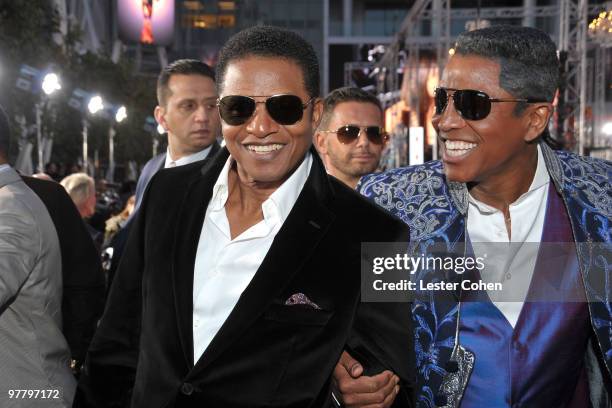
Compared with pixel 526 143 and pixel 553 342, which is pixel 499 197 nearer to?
pixel 526 143

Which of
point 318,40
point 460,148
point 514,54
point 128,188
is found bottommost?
point 128,188

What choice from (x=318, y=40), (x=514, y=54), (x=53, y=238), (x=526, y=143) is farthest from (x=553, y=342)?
(x=318, y=40)

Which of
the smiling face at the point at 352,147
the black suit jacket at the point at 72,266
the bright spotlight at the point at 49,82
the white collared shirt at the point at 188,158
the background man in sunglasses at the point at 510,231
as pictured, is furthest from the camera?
the bright spotlight at the point at 49,82

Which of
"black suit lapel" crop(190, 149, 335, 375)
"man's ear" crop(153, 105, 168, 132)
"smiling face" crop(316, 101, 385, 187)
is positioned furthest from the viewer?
"man's ear" crop(153, 105, 168, 132)

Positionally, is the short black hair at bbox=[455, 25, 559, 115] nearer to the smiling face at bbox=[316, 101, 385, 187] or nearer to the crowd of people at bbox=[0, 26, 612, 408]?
the crowd of people at bbox=[0, 26, 612, 408]

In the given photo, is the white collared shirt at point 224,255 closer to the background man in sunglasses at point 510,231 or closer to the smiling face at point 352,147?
the background man in sunglasses at point 510,231

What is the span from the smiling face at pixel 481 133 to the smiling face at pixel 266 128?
1.89 feet

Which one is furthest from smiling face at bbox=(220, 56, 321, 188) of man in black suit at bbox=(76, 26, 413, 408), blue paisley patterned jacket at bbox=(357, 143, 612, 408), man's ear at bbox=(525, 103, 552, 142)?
man's ear at bbox=(525, 103, 552, 142)

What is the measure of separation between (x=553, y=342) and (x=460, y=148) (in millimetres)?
760

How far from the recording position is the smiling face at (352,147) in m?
5.03

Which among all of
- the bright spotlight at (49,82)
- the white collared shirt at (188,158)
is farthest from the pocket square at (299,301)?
the bright spotlight at (49,82)

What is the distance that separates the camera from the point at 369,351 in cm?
218

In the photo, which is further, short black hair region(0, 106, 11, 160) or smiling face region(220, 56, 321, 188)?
short black hair region(0, 106, 11, 160)

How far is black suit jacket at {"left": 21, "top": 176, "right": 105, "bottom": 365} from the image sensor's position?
3416 millimetres
